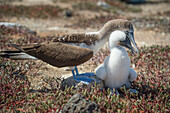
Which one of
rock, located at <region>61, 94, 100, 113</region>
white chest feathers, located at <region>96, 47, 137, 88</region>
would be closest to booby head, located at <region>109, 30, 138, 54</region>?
white chest feathers, located at <region>96, 47, 137, 88</region>

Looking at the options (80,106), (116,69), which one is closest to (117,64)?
(116,69)

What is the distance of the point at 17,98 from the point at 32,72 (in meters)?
1.40

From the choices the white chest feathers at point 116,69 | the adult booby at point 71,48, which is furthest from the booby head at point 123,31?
the white chest feathers at point 116,69

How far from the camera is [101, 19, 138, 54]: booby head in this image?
150 inches

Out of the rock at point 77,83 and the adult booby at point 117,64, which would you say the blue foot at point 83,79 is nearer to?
the rock at point 77,83

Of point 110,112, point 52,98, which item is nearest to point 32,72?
point 52,98

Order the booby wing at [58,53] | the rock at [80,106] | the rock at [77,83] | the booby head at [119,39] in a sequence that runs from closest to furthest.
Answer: the rock at [80,106] → the booby head at [119,39] → the booby wing at [58,53] → the rock at [77,83]

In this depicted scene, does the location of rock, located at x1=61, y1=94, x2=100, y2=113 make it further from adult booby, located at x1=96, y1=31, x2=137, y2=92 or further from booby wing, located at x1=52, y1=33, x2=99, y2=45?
booby wing, located at x1=52, y1=33, x2=99, y2=45

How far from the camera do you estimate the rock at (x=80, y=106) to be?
318 centimetres

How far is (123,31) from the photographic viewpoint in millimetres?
4039

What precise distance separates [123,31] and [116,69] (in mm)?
821

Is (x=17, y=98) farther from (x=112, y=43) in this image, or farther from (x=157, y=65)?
(x=157, y=65)

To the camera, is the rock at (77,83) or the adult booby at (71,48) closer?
the adult booby at (71,48)

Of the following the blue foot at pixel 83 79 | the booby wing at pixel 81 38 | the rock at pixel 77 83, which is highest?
the booby wing at pixel 81 38
